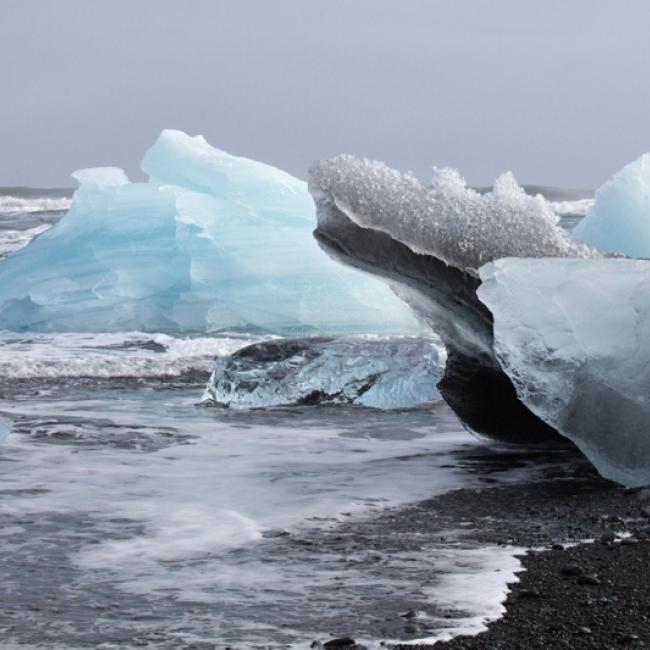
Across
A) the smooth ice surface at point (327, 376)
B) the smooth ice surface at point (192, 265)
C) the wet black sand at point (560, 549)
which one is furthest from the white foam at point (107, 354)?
the wet black sand at point (560, 549)

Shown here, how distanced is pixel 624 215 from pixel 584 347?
5642 mm

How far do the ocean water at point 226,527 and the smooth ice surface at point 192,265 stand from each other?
4613 mm

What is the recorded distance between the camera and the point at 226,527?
4.15m

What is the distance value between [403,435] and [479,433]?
1.37ft

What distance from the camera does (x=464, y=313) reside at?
217 inches

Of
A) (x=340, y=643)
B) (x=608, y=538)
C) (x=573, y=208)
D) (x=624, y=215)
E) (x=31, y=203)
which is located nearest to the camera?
(x=340, y=643)

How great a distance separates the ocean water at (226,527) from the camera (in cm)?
314

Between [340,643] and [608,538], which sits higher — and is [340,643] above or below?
below

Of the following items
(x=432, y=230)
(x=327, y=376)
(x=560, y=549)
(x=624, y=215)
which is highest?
(x=624, y=215)

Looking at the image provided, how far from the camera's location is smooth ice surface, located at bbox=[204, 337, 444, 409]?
7176 mm

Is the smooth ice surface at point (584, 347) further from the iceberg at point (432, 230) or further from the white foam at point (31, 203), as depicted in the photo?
the white foam at point (31, 203)

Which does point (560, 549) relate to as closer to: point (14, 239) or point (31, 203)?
point (14, 239)

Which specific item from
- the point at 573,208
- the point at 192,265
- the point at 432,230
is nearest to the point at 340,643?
the point at 432,230

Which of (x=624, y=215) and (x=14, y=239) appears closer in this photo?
(x=624, y=215)
